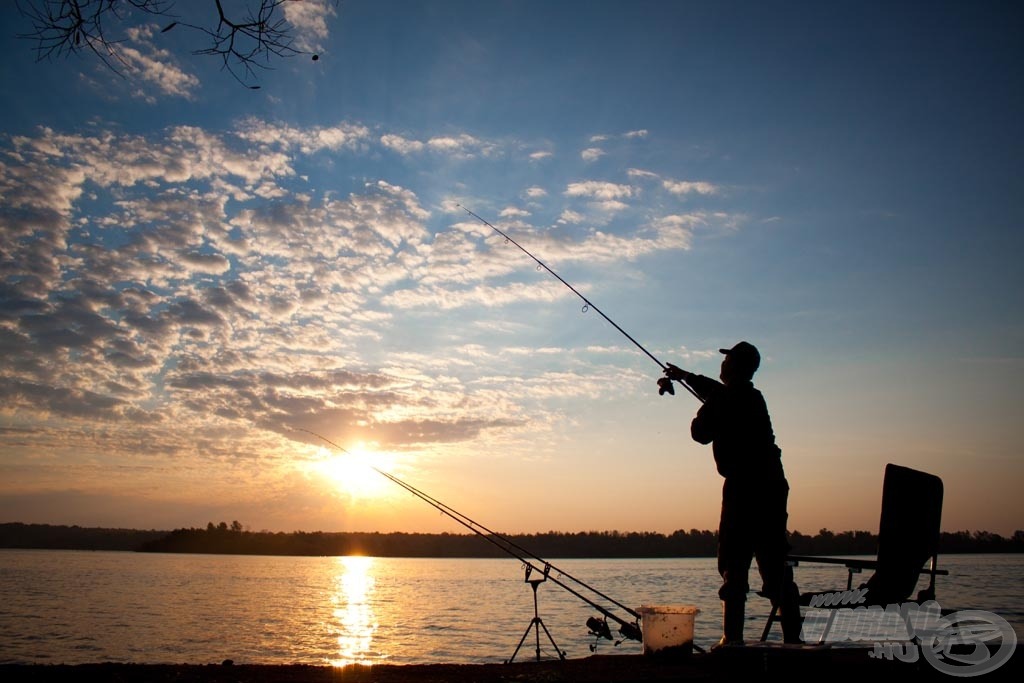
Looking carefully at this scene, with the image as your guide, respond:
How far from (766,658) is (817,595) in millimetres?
1008

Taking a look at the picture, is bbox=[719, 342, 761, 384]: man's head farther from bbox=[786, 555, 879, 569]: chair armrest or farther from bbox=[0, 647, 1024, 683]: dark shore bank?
bbox=[0, 647, 1024, 683]: dark shore bank

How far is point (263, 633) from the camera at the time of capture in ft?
88.9

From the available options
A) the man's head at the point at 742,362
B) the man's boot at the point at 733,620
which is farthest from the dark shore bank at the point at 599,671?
the man's head at the point at 742,362

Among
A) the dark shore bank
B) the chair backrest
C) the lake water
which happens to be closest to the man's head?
the chair backrest

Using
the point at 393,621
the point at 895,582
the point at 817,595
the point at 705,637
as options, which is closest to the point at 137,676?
the point at 817,595

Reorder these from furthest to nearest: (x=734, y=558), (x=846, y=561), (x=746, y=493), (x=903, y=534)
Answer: (x=746, y=493), (x=734, y=558), (x=846, y=561), (x=903, y=534)

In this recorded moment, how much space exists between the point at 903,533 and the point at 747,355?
5.57 feet

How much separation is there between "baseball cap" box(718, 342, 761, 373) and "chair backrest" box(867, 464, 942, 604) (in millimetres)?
1338

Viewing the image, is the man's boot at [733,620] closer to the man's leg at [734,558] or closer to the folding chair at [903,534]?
the man's leg at [734,558]

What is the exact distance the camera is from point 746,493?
517cm

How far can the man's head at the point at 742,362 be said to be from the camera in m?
5.48

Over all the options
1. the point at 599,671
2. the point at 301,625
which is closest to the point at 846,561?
the point at 599,671

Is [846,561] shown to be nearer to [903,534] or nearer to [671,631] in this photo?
[903,534]

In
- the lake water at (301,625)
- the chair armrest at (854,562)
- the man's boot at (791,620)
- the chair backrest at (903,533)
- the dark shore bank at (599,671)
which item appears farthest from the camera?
the lake water at (301,625)
